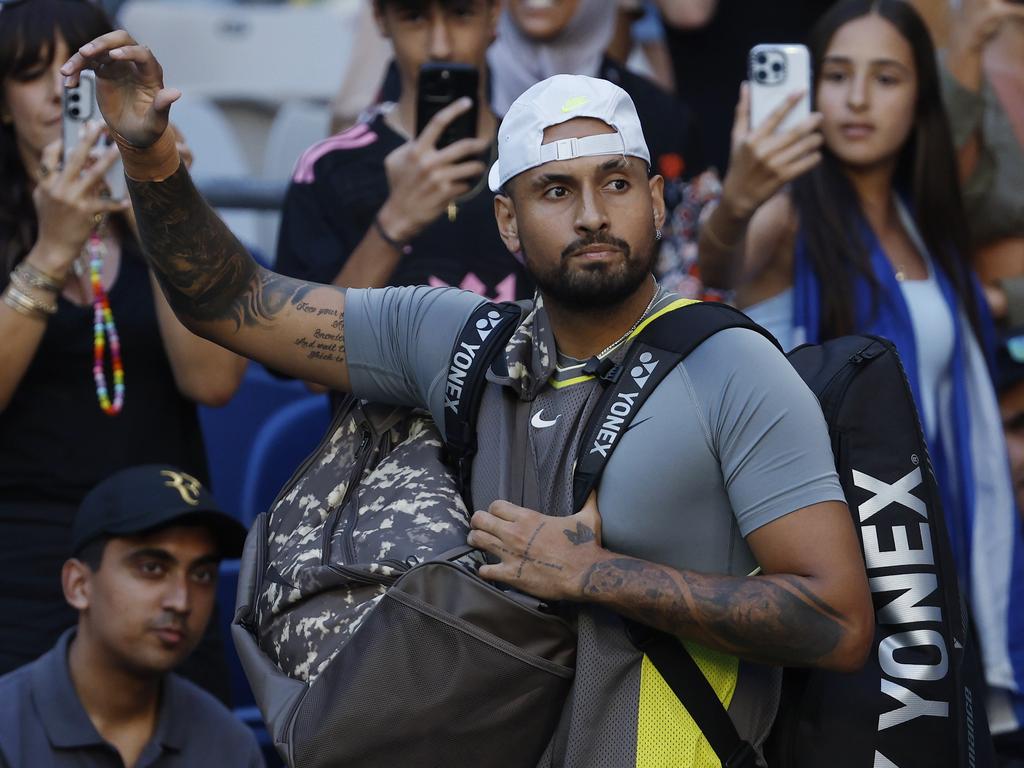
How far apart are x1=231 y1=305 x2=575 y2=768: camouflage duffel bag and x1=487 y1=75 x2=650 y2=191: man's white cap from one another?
609 millimetres

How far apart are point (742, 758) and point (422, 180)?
1.78m

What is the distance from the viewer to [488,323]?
3.11m

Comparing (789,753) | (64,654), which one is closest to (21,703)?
(64,654)

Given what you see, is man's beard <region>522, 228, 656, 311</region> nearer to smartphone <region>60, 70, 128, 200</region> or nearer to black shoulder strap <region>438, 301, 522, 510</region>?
black shoulder strap <region>438, 301, 522, 510</region>

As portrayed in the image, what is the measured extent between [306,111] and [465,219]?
10.2ft

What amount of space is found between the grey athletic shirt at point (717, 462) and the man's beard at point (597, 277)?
0.68 feet

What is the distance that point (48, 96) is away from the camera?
4309 millimetres

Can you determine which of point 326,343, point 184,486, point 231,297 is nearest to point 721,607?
point 326,343

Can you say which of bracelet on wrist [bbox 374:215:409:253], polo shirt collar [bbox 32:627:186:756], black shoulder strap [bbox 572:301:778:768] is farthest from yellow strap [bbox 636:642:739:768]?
polo shirt collar [bbox 32:627:186:756]

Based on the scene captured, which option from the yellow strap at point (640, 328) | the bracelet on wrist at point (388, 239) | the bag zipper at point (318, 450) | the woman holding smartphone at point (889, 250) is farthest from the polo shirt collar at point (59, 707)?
the woman holding smartphone at point (889, 250)

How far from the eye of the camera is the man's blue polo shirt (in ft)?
12.8

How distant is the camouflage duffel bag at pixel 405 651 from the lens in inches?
106

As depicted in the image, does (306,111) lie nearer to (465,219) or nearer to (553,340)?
(465,219)

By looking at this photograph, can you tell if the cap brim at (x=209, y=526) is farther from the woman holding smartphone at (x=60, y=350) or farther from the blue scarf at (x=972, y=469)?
the blue scarf at (x=972, y=469)
